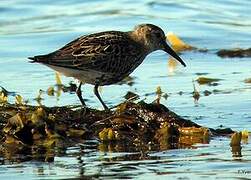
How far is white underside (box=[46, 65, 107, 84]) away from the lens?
9734 mm

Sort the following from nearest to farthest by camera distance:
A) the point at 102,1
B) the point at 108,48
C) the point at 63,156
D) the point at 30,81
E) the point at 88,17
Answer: the point at 63,156 < the point at 108,48 < the point at 30,81 < the point at 88,17 < the point at 102,1

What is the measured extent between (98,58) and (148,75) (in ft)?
7.68

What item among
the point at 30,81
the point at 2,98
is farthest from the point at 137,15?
the point at 2,98

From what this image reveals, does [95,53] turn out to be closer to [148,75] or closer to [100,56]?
[100,56]

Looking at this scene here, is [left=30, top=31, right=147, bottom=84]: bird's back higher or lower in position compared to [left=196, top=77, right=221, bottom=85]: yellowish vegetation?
higher

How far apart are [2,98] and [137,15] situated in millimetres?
8024

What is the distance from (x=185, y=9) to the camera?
1728cm

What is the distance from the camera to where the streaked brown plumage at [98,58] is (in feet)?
31.8

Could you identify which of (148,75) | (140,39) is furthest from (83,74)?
(148,75)

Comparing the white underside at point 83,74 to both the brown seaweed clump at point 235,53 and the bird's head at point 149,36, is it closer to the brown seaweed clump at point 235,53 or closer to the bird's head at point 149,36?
the bird's head at point 149,36

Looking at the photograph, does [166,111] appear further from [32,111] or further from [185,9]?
[185,9]

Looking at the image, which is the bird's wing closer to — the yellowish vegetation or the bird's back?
the bird's back

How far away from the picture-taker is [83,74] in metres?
9.80

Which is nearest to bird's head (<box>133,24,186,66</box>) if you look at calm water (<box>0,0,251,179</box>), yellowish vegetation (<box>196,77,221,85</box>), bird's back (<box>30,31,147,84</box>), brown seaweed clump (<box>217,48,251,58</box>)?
bird's back (<box>30,31,147,84</box>)
